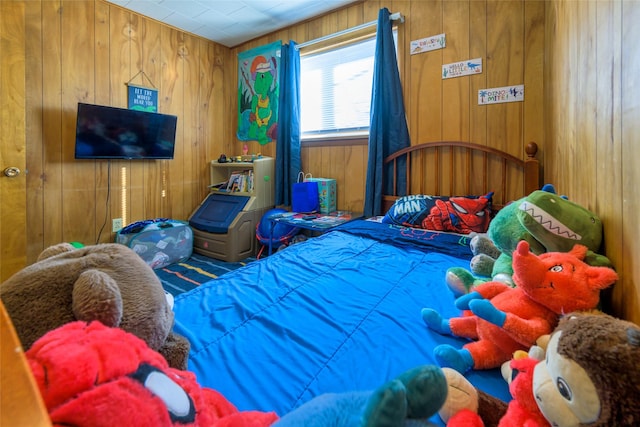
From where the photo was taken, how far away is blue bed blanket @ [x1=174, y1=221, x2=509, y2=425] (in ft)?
2.29

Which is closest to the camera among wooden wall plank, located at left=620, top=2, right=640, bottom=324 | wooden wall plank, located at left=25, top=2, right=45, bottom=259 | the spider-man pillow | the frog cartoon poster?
wooden wall plank, located at left=620, top=2, right=640, bottom=324

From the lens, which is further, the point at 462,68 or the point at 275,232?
the point at 275,232

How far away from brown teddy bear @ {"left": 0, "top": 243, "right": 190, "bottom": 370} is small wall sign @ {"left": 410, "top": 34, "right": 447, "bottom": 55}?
103 inches

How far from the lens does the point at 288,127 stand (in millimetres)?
3129

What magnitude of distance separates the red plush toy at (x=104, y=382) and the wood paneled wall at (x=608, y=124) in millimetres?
823

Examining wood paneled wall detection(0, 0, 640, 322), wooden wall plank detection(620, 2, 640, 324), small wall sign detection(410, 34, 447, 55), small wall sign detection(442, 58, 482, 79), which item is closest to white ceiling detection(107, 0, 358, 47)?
wood paneled wall detection(0, 0, 640, 322)

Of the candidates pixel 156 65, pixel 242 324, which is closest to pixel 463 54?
pixel 242 324

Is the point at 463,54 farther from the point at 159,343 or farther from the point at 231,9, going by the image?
the point at 159,343

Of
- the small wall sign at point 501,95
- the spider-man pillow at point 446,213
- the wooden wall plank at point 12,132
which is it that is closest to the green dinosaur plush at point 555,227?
the spider-man pillow at point 446,213

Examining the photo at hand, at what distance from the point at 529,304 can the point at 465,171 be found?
1878mm

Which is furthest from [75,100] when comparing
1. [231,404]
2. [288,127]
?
[231,404]

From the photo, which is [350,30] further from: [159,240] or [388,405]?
[388,405]

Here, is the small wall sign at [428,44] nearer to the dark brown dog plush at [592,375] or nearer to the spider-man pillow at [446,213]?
the spider-man pillow at [446,213]

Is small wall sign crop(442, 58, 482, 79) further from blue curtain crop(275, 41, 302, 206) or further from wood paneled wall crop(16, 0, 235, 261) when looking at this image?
wood paneled wall crop(16, 0, 235, 261)
